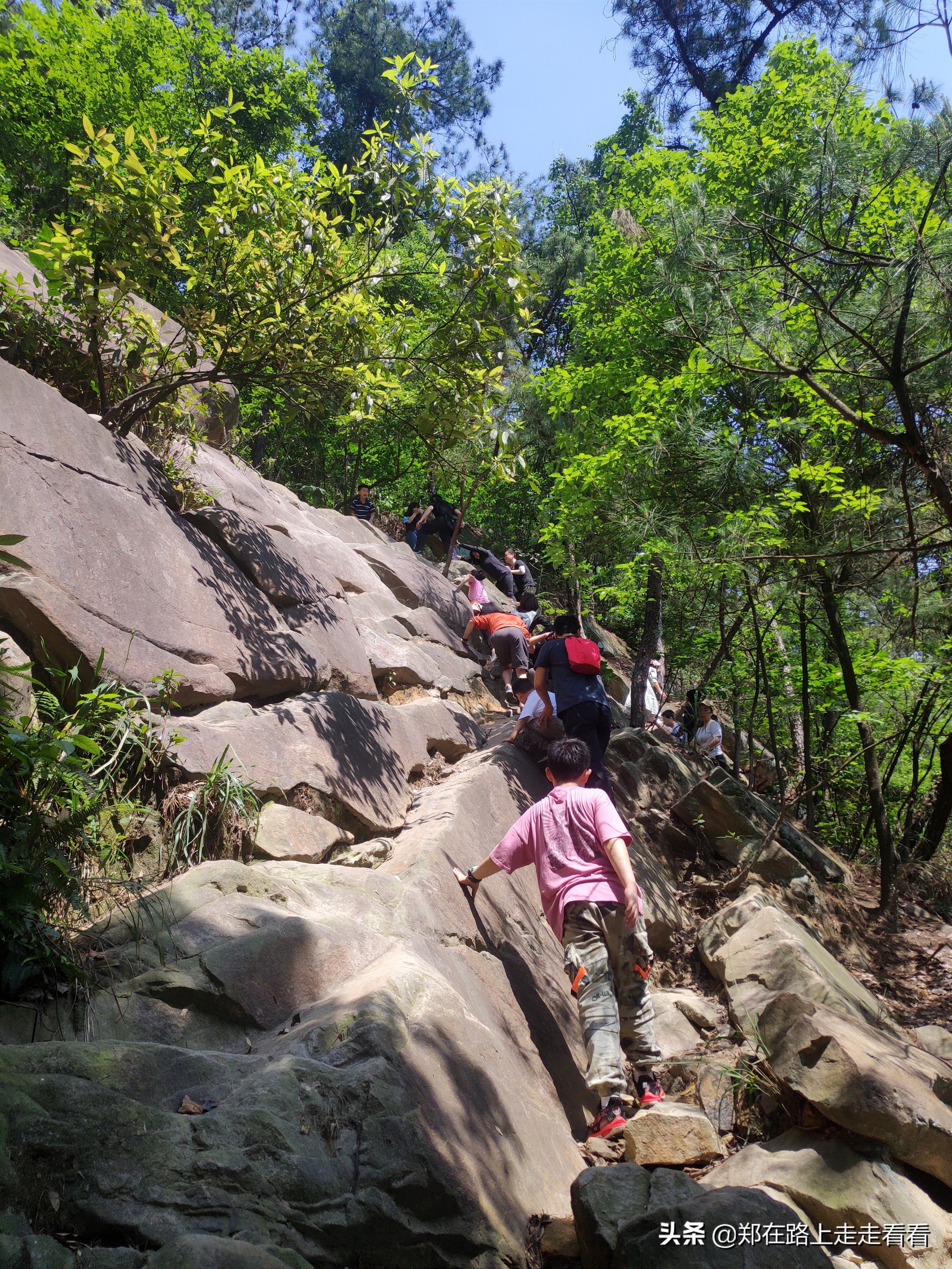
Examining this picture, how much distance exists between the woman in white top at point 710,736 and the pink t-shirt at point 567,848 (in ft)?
24.8

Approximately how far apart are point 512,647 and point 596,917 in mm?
6107

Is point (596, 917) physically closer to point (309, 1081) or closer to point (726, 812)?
point (309, 1081)

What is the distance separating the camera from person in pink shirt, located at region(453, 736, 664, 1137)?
392 cm

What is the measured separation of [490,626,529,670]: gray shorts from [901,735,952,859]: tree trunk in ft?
17.1

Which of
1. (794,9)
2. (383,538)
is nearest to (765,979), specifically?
(383,538)

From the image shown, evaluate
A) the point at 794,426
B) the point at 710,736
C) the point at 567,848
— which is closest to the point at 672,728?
the point at 710,736

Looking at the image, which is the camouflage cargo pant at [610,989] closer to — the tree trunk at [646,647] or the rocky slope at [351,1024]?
the rocky slope at [351,1024]

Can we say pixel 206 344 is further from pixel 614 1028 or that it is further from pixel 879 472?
pixel 879 472

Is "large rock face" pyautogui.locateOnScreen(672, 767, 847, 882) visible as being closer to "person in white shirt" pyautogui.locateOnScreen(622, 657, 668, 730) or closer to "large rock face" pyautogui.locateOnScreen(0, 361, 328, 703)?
"person in white shirt" pyautogui.locateOnScreen(622, 657, 668, 730)

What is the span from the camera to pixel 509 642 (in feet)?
33.0

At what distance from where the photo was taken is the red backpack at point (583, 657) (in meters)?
6.27

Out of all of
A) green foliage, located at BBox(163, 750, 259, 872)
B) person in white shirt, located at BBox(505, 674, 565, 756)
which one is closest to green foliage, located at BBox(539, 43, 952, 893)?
person in white shirt, located at BBox(505, 674, 565, 756)

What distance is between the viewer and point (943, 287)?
4.83 metres

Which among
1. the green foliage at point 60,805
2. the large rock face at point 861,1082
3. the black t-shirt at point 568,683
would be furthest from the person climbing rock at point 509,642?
the large rock face at point 861,1082
